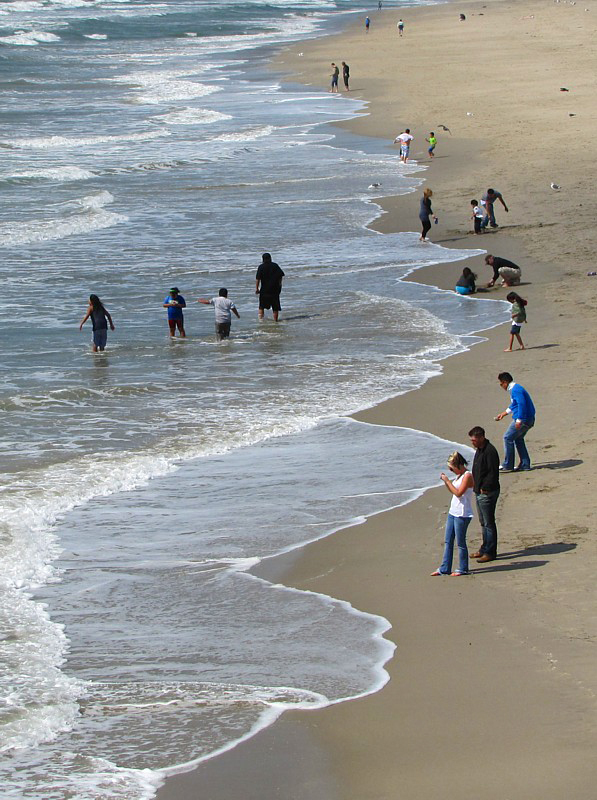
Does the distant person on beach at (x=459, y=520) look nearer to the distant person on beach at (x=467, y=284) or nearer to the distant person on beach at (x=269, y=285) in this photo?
the distant person on beach at (x=269, y=285)

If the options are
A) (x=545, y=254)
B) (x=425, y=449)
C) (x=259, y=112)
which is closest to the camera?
(x=425, y=449)

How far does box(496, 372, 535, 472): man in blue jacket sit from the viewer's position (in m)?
11.7

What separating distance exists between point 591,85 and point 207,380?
31.1m

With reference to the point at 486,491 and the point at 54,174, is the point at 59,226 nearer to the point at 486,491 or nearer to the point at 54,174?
the point at 54,174

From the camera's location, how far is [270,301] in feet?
63.7

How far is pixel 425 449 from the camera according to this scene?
12953 mm

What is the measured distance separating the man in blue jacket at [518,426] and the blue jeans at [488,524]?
198 cm

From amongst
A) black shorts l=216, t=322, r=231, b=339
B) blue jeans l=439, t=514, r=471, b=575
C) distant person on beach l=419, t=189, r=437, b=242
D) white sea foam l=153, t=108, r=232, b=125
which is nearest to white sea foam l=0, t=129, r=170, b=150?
white sea foam l=153, t=108, r=232, b=125

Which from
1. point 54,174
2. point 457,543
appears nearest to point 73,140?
point 54,174

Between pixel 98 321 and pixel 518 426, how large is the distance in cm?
808

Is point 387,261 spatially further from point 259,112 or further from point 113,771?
point 259,112

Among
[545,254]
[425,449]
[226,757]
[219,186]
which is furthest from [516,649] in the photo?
[219,186]

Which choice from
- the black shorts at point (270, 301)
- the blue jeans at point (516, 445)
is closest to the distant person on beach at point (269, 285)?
the black shorts at point (270, 301)

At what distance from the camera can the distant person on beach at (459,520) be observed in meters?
9.49
